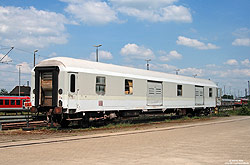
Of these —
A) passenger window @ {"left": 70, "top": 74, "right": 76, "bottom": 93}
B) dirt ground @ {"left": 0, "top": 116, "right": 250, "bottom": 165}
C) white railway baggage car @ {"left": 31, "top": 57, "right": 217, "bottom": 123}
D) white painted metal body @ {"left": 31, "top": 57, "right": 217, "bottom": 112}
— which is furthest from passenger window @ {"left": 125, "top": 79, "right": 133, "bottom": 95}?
dirt ground @ {"left": 0, "top": 116, "right": 250, "bottom": 165}

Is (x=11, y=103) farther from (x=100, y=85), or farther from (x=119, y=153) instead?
(x=119, y=153)

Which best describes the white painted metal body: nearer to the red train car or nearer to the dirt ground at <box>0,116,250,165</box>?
the dirt ground at <box>0,116,250,165</box>

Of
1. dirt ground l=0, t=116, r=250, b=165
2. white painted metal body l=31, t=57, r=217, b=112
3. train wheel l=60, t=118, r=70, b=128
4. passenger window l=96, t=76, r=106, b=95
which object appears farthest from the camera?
passenger window l=96, t=76, r=106, b=95

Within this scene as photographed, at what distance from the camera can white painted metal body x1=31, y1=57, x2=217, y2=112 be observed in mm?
15188

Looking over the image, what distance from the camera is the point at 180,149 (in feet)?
31.4

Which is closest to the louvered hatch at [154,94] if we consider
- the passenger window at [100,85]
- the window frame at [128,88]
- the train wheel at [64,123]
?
the window frame at [128,88]

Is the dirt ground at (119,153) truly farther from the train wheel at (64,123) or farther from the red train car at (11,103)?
the red train car at (11,103)

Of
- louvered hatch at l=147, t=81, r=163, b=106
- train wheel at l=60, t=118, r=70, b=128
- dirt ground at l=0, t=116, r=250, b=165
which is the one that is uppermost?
louvered hatch at l=147, t=81, r=163, b=106

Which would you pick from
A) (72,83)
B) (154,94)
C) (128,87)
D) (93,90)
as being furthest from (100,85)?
(154,94)

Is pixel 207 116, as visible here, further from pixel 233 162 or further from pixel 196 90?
pixel 233 162

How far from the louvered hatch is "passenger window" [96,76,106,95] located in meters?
4.51

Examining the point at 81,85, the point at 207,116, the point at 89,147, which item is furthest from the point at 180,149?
the point at 207,116

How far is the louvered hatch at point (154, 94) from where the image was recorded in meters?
20.5

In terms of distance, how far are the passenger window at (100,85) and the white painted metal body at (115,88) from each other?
6.8 inches
